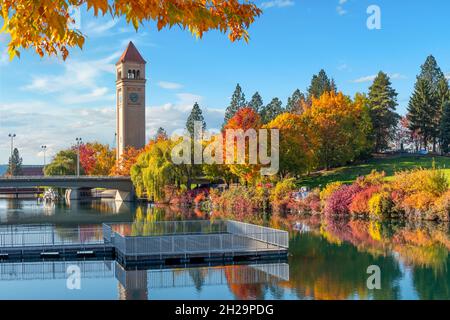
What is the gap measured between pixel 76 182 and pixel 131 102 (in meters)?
42.7

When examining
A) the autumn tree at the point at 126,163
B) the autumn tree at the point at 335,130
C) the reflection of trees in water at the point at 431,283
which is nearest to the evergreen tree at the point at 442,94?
the autumn tree at the point at 335,130

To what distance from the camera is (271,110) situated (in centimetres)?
11575

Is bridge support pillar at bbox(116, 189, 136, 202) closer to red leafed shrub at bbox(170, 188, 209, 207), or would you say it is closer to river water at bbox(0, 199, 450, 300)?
red leafed shrub at bbox(170, 188, 209, 207)

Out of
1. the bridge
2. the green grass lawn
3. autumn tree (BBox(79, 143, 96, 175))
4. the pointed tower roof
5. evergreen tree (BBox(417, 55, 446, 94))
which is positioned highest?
the pointed tower roof

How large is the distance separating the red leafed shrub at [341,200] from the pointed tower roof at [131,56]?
7534 centimetres

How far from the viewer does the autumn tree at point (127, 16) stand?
5754 mm

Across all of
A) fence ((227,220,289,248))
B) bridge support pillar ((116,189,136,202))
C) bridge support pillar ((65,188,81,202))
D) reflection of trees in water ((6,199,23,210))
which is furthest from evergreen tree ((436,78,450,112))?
bridge support pillar ((65,188,81,202))

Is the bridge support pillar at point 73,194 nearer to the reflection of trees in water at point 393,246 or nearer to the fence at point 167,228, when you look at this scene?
the fence at point 167,228

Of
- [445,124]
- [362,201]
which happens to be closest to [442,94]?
[445,124]

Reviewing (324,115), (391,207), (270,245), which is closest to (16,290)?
(270,245)

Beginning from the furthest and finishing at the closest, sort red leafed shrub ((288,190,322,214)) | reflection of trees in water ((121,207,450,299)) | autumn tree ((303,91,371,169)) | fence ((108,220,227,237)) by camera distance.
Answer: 1. autumn tree ((303,91,371,169))
2. red leafed shrub ((288,190,322,214))
3. fence ((108,220,227,237))
4. reflection of trees in water ((121,207,450,299))

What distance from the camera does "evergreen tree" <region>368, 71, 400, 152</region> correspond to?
3275 inches

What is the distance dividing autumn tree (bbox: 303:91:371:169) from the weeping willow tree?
715 inches

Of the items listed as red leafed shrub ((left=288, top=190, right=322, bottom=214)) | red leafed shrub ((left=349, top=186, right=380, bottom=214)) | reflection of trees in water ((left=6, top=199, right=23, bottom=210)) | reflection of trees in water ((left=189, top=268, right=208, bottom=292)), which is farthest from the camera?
reflection of trees in water ((left=6, top=199, right=23, bottom=210))
